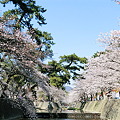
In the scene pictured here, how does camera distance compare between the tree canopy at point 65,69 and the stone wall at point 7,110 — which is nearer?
the stone wall at point 7,110

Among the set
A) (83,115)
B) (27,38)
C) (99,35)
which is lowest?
(83,115)

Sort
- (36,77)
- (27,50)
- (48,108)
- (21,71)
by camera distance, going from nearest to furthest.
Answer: (27,50), (21,71), (36,77), (48,108)

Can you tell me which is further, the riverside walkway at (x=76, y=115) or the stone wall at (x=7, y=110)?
the riverside walkway at (x=76, y=115)

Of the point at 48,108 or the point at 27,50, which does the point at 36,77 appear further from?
the point at 48,108

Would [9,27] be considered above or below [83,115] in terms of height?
above

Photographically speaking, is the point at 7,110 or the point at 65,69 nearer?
the point at 7,110

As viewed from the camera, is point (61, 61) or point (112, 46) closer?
point (112, 46)

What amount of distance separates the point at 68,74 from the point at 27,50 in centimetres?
2303

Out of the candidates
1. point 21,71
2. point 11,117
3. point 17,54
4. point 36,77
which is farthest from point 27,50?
point 11,117

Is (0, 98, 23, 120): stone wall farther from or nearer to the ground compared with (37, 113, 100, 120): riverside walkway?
farther from the ground

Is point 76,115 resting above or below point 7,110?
below

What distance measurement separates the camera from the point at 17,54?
351 inches

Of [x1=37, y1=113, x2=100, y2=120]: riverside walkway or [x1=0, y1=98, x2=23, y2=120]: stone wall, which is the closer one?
[x1=0, y1=98, x2=23, y2=120]: stone wall

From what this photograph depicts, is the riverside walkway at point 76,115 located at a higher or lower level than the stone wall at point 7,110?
lower
